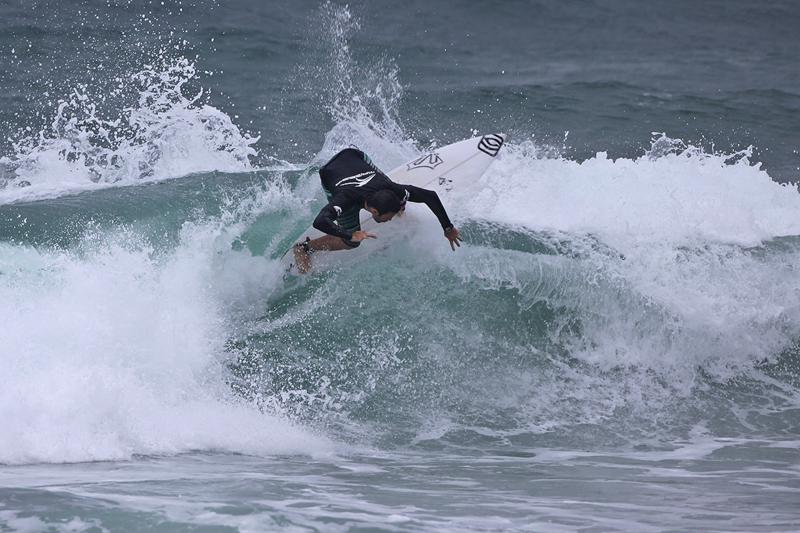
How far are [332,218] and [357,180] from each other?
0.48 meters

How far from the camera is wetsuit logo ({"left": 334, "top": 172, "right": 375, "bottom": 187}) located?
8082 millimetres

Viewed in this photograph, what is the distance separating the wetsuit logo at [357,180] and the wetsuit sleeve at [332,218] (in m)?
0.18

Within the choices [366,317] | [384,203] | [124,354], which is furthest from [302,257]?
[124,354]

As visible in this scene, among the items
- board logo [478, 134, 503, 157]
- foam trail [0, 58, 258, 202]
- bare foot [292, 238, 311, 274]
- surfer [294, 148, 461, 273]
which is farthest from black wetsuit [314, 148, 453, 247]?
foam trail [0, 58, 258, 202]

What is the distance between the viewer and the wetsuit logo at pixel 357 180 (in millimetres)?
8082

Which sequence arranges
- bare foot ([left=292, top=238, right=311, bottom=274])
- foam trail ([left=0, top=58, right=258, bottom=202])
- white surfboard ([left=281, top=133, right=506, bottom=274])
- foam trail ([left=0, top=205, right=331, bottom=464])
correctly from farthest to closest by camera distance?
1. foam trail ([left=0, top=58, right=258, bottom=202])
2. white surfboard ([left=281, top=133, right=506, bottom=274])
3. bare foot ([left=292, top=238, right=311, bottom=274])
4. foam trail ([left=0, top=205, right=331, bottom=464])

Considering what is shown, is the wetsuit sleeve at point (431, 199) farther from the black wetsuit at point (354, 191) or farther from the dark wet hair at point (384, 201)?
the dark wet hair at point (384, 201)

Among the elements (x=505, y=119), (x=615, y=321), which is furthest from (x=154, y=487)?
(x=505, y=119)

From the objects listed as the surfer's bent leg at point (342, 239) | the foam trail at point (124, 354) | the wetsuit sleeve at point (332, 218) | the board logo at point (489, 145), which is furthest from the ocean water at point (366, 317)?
the wetsuit sleeve at point (332, 218)

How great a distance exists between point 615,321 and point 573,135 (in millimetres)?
5271

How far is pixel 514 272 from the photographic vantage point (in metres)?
9.09

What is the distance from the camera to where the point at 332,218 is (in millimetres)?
7785

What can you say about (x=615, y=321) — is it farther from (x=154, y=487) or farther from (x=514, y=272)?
(x=154, y=487)

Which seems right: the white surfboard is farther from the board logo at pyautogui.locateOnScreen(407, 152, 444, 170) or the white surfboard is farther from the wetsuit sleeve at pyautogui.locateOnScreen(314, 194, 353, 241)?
the wetsuit sleeve at pyautogui.locateOnScreen(314, 194, 353, 241)
